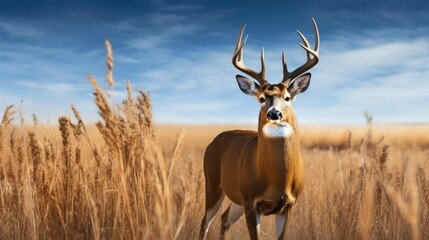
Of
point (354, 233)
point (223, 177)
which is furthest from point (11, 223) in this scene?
point (354, 233)

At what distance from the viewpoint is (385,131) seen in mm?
5797

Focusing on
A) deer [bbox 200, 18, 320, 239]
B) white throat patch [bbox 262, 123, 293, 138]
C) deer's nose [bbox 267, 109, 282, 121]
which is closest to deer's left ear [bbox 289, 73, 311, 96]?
deer [bbox 200, 18, 320, 239]

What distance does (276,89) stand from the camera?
14.0ft

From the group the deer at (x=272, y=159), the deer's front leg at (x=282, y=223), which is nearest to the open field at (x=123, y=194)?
the deer at (x=272, y=159)

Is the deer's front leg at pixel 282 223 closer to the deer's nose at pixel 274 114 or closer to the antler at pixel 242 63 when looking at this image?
the deer's nose at pixel 274 114

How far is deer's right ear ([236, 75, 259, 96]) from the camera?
4723mm

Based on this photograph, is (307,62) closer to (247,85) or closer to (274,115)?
(247,85)

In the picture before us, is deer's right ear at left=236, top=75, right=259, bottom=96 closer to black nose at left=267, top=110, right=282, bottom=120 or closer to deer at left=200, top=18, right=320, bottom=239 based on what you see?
deer at left=200, top=18, right=320, bottom=239

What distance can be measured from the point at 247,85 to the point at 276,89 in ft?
1.74

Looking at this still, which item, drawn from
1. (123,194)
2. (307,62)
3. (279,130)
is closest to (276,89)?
(279,130)

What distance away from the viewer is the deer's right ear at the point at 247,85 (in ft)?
15.5

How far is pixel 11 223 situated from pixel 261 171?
2.37m

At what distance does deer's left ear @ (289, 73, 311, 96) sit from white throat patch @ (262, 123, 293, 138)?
465 millimetres

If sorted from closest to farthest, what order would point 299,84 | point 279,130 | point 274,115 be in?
point 274,115, point 279,130, point 299,84
